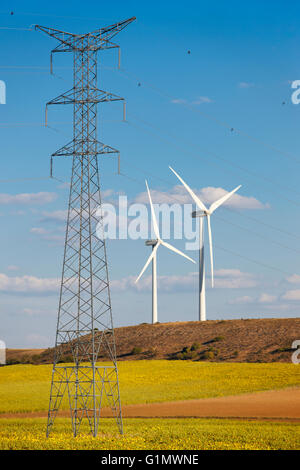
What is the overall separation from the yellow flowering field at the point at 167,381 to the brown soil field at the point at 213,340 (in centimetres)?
1221

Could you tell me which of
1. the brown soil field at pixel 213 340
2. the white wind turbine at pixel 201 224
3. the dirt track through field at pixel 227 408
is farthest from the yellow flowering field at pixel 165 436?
the brown soil field at pixel 213 340

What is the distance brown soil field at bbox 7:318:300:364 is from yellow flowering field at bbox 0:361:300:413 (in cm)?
1221

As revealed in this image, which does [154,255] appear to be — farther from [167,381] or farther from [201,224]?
[167,381]

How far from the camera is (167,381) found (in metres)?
97.6

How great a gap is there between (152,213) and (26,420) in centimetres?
7229

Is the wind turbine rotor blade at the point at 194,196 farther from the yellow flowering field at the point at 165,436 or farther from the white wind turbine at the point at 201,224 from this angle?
the yellow flowering field at the point at 165,436

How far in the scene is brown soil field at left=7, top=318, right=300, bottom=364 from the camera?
5108 inches

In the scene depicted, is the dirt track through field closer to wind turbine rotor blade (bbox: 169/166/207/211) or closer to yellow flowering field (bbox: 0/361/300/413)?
yellow flowering field (bbox: 0/361/300/413)

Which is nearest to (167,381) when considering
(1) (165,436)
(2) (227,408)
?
(2) (227,408)

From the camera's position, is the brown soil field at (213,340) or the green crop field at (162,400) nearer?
the green crop field at (162,400)

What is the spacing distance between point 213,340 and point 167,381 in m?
47.4

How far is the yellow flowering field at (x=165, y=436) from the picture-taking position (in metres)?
41.5
